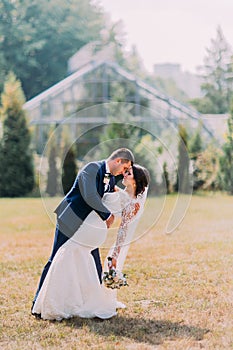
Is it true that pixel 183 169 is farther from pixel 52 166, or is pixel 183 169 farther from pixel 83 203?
pixel 83 203

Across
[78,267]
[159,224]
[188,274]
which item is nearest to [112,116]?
[159,224]

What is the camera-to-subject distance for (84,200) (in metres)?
4.71

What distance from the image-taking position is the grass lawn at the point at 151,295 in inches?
173

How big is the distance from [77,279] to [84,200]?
1.95ft

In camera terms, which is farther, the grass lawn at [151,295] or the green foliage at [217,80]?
the green foliage at [217,80]

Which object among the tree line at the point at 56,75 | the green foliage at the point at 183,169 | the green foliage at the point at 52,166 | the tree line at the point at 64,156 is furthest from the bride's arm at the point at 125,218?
the green foliage at the point at 52,166

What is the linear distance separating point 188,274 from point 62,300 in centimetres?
223

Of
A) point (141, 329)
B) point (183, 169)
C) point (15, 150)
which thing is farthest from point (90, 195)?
point (15, 150)

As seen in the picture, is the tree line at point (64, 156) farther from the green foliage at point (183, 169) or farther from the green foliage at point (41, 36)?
the green foliage at point (41, 36)

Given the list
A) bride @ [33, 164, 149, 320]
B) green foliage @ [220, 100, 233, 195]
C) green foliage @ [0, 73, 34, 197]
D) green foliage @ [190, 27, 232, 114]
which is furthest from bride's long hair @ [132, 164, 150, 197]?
green foliage @ [190, 27, 232, 114]

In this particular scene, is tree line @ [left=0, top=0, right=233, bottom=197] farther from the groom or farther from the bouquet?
the bouquet

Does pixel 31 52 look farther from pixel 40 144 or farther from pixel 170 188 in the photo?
pixel 170 188

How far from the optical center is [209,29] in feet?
111

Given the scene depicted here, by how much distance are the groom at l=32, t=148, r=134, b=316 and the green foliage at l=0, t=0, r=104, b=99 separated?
29197 millimetres
